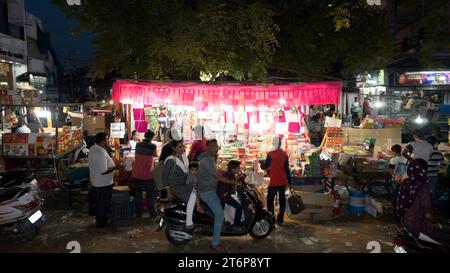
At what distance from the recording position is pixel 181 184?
655 cm

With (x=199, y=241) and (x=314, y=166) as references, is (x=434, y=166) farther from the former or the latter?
(x=199, y=241)

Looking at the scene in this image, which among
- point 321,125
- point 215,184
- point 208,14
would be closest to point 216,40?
point 208,14

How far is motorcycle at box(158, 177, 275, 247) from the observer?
21.3 ft

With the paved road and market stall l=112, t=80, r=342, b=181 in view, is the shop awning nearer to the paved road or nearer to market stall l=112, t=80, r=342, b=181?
market stall l=112, t=80, r=342, b=181

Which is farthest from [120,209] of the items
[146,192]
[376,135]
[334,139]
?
[376,135]

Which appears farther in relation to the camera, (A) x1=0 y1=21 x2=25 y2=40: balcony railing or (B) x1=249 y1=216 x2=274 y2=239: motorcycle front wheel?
(A) x1=0 y1=21 x2=25 y2=40: balcony railing

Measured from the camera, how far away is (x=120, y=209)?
8.02m

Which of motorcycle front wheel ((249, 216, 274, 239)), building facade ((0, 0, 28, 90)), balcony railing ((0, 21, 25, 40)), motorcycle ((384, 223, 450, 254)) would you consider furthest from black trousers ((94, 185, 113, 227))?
balcony railing ((0, 21, 25, 40))

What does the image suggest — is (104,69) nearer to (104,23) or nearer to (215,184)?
(104,23)

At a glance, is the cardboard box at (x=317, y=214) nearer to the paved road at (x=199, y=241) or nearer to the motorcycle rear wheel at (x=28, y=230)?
the paved road at (x=199, y=241)

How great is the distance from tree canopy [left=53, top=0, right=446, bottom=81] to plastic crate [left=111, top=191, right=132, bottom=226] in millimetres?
3736

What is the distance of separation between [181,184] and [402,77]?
16.9m

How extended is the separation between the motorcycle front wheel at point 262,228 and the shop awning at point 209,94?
445 cm

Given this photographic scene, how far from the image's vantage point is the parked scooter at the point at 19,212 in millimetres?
6809
